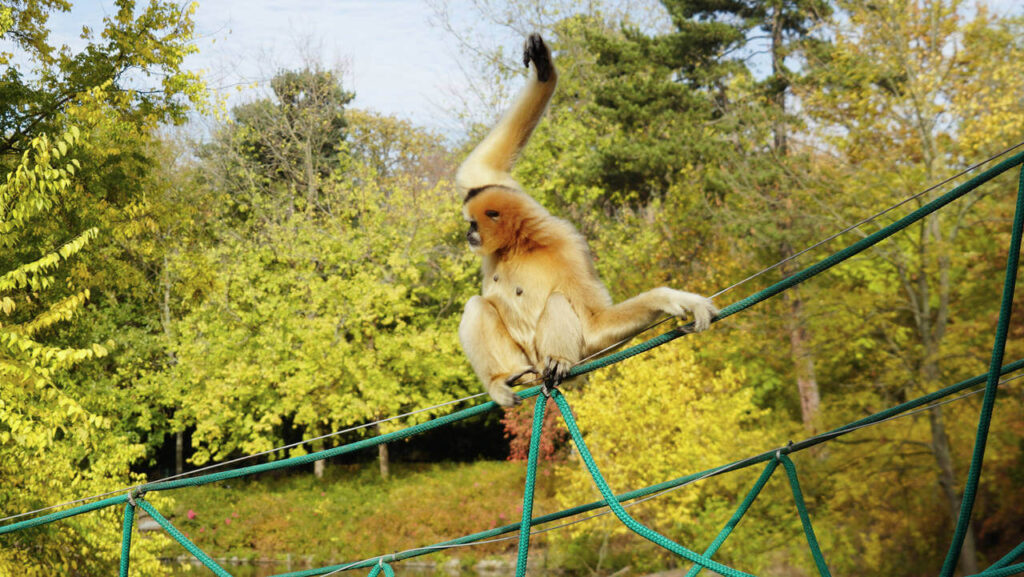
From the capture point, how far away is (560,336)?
123 inches

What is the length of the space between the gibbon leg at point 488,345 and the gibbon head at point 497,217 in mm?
253

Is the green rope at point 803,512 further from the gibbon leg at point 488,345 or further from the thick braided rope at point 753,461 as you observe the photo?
the gibbon leg at point 488,345

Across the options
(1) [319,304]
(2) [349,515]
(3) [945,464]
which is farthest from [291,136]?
(3) [945,464]

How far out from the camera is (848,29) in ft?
45.3

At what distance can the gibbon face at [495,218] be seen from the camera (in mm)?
3375

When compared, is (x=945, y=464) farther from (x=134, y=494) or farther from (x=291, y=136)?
(x=291, y=136)

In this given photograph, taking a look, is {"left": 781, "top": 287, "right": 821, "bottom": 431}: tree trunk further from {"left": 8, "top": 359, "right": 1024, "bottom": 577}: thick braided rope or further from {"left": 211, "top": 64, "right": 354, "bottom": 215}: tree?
{"left": 211, "top": 64, "right": 354, "bottom": 215}: tree

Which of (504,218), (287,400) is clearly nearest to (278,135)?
(287,400)

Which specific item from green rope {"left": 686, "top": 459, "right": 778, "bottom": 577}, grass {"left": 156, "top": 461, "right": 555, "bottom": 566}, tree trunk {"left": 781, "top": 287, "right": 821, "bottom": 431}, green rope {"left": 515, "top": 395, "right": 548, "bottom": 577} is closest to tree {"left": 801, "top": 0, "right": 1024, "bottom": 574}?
tree trunk {"left": 781, "top": 287, "right": 821, "bottom": 431}

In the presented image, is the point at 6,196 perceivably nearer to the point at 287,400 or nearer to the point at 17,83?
the point at 17,83

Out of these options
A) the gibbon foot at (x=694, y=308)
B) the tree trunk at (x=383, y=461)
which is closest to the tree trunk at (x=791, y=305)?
the tree trunk at (x=383, y=461)

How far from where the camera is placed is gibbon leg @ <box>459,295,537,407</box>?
3461mm

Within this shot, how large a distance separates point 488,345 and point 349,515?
1767 centimetres

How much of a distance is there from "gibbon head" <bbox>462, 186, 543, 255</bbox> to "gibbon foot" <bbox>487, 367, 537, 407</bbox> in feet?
1.73
